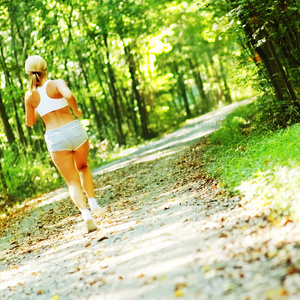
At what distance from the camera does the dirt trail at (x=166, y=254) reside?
3648 mm

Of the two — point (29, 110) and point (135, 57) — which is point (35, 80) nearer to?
point (29, 110)

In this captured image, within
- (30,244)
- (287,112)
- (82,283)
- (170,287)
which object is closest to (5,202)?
(30,244)

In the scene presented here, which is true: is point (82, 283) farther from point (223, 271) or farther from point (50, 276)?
point (223, 271)

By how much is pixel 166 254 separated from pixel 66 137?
89.3 inches

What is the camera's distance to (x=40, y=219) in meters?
10.6

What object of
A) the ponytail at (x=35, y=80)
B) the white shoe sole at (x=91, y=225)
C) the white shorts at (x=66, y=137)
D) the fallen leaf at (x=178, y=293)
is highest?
the ponytail at (x=35, y=80)

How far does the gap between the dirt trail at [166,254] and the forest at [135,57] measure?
3580mm

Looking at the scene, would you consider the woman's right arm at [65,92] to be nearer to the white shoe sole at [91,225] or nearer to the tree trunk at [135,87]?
the white shoe sole at [91,225]

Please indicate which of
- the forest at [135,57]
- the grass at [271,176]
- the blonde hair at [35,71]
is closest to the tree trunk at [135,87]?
the forest at [135,57]

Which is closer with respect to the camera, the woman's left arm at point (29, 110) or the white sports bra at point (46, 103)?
the white sports bra at point (46, 103)

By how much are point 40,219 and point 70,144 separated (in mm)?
5004

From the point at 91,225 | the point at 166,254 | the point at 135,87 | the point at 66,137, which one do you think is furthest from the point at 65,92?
the point at 135,87

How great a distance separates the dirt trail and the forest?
141 inches

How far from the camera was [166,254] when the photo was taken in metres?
4.61
